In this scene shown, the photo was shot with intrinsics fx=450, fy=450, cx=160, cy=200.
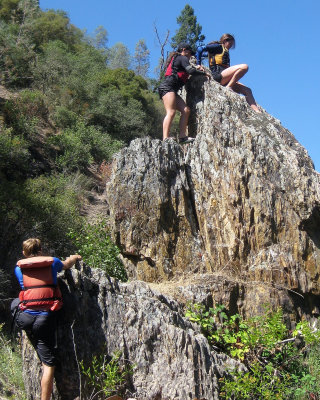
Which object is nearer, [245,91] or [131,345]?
[131,345]

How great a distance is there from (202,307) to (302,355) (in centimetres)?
138

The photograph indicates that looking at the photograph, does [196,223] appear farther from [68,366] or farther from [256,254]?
[68,366]

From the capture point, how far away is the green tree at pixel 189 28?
109 feet

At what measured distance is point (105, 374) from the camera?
4.40 metres

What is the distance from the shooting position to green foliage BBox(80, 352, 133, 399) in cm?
421

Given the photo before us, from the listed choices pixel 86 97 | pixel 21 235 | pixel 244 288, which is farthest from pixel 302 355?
pixel 86 97

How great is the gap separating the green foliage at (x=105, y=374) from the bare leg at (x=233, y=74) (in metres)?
5.44

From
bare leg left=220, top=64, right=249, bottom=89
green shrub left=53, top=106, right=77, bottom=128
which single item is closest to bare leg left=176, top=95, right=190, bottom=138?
bare leg left=220, top=64, right=249, bottom=89

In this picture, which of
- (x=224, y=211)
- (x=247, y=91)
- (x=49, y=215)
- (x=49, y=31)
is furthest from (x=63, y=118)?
(x=224, y=211)

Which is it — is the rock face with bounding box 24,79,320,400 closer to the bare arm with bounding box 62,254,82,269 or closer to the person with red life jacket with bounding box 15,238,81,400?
the bare arm with bounding box 62,254,82,269

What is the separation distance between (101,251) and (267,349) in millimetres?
3071

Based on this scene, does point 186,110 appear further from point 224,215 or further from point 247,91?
point 224,215

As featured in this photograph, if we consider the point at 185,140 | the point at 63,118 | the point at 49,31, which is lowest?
the point at 185,140

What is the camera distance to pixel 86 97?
19.6 metres
